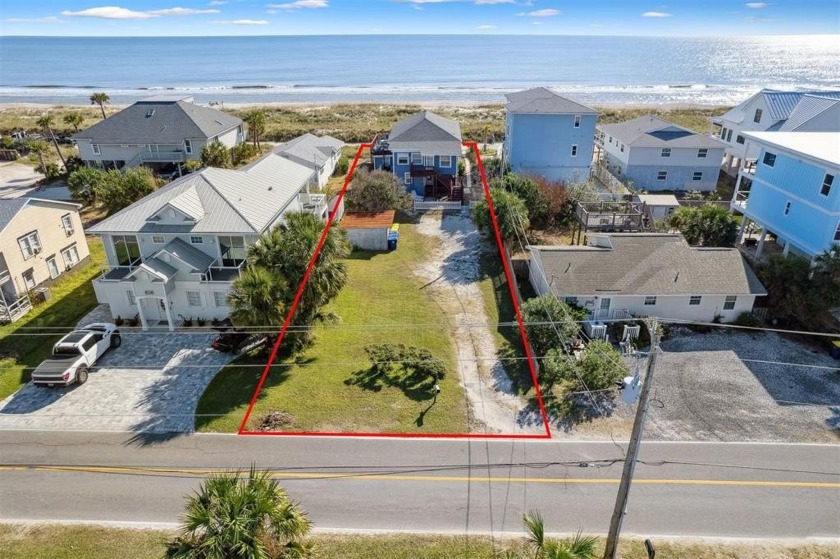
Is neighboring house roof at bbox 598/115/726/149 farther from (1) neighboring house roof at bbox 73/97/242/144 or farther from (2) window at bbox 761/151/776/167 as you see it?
(1) neighboring house roof at bbox 73/97/242/144

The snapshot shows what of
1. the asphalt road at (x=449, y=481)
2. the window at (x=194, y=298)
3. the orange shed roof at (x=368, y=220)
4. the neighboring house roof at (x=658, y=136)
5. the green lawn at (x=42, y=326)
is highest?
the neighboring house roof at (x=658, y=136)

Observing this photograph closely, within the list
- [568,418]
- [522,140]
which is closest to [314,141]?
[522,140]

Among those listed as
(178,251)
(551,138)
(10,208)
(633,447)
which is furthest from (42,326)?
(551,138)

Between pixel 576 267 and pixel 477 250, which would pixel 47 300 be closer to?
pixel 477 250

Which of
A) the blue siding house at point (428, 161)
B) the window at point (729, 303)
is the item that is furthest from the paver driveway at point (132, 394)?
the blue siding house at point (428, 161)

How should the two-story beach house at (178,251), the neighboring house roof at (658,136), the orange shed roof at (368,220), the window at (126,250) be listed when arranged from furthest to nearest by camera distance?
the neighboring house roof at (658,136)
the orange shed roof at (368,220)
the window at (126,250)
the two-story beach house at (178,251)

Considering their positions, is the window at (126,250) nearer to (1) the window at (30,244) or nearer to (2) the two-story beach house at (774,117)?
(1) the window at (30,244)

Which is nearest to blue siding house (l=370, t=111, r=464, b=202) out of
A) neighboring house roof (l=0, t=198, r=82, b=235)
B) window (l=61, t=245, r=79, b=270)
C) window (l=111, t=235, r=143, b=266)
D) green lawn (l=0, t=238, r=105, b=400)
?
window (l=111, t=235, r=143, b=266)
